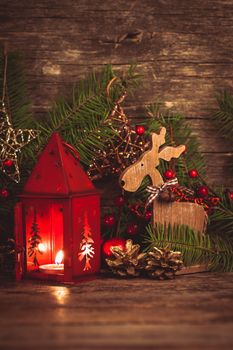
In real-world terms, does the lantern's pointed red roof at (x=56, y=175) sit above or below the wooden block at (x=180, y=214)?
above

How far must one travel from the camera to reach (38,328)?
1061mm

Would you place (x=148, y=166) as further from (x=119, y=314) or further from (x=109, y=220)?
(x=119, y=314)

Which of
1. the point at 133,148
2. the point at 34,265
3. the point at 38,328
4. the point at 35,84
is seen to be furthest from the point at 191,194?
the point at 38,328

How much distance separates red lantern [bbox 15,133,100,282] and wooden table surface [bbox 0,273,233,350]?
0.19 ft

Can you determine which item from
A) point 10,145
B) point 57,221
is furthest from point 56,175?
point 10,145

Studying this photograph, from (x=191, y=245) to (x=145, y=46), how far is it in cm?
61

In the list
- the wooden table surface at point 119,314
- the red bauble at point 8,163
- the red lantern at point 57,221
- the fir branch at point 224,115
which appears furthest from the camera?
the fir branch at point 224,115

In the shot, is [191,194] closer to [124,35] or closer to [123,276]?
[123,276]

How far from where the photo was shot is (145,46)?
5.98 feet

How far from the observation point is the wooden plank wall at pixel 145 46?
1.82m

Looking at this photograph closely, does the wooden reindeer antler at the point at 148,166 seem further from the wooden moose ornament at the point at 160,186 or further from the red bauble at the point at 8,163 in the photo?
the red bauble at the point at 8,163

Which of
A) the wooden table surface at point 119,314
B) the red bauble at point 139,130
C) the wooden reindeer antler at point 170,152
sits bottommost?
the wooden table surface at point 119,314

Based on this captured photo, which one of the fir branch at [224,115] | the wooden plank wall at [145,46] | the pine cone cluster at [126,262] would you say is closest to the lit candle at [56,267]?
the pine cone cluster at [126,262]

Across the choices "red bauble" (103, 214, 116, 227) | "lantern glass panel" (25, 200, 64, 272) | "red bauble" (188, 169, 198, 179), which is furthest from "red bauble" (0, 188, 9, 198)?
"red bauble" (188, 169, 198, 179)
